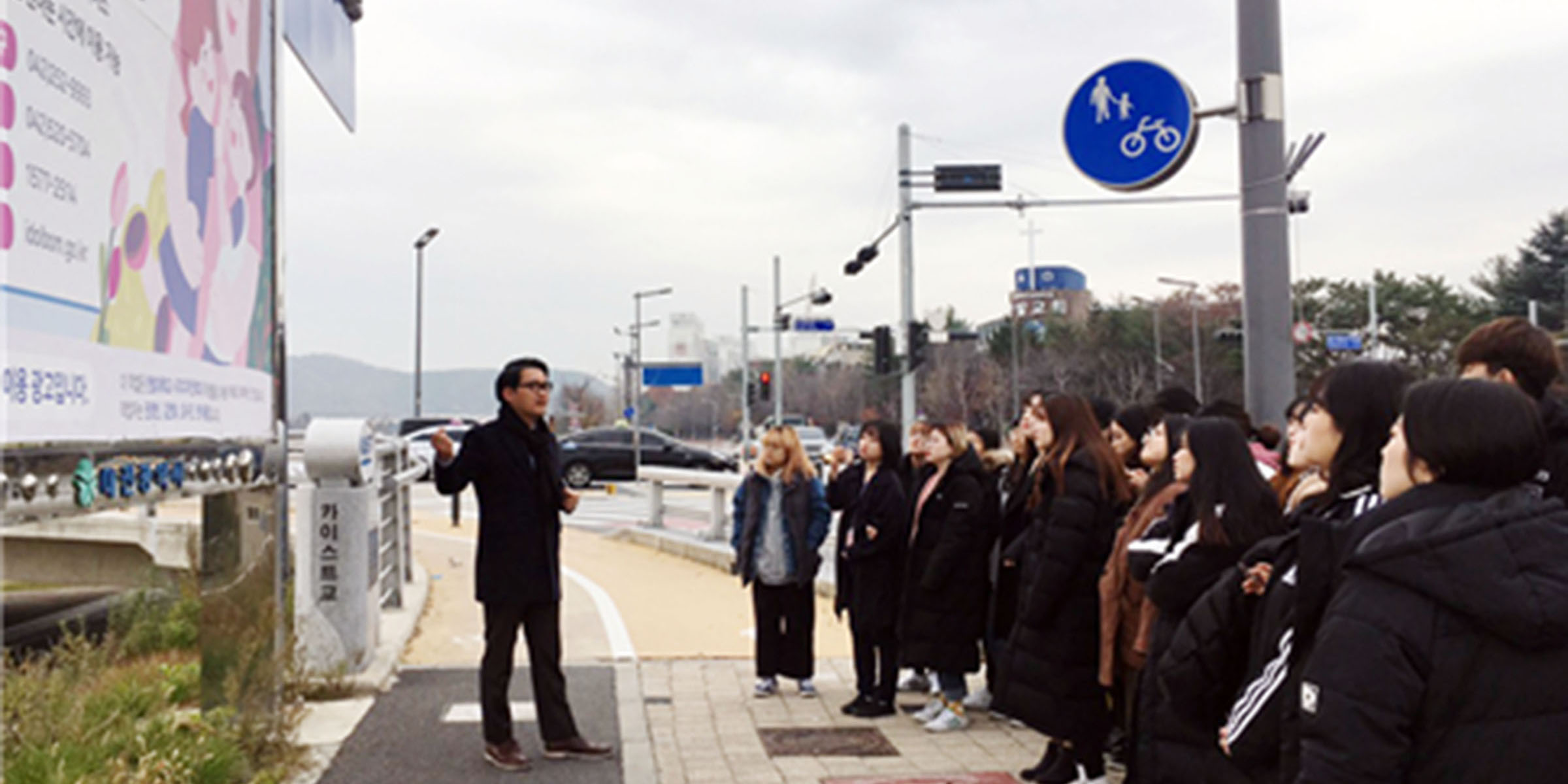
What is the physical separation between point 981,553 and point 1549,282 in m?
67.5

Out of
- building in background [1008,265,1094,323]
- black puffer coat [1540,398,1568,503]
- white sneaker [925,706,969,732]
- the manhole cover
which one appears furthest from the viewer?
building in background [1008,265,1094,323]

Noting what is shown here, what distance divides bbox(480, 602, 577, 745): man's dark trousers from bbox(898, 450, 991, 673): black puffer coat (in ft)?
6.64

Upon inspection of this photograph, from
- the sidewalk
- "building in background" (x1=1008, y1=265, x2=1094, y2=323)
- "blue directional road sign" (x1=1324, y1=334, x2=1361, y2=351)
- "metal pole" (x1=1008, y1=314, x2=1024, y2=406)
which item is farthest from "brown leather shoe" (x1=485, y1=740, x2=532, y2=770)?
"building in background" (x1=1008, y1=265, x2=1094, y2=323)

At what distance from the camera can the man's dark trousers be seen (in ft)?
20.9

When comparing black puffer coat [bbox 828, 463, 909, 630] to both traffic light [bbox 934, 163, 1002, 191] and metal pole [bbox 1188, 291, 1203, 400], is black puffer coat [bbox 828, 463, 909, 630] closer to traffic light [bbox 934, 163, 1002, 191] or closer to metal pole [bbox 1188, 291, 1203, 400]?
traffic light [bbox 934, 163, 1002, 191]

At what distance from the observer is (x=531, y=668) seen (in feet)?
21.6

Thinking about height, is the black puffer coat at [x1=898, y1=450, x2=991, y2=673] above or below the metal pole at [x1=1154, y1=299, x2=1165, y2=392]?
below

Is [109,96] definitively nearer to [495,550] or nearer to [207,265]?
[207,265]

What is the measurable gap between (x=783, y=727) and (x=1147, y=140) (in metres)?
4.27

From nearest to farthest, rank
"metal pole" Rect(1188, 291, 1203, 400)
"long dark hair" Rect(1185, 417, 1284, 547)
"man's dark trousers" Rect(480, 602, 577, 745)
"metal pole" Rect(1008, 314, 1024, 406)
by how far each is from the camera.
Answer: "long dark hair" Rect(1185, 417, 1284, 547)
"man's dark trousers" Rect(480, 602, 577, 745)
"metal pole" Rect(1188, 291, 1203, 400)
"metal pole" Rect(1008, 314, 1024, 406)

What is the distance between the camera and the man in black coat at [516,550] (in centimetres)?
640

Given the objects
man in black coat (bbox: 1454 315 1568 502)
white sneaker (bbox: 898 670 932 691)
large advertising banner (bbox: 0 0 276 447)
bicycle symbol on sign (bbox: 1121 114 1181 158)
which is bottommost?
white sneaker (bbox: 898 670 932 691)

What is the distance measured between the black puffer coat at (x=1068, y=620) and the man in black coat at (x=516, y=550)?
7.13 ft

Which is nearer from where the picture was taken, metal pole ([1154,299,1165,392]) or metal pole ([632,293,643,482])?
metal pole ([632,293,643,482])
